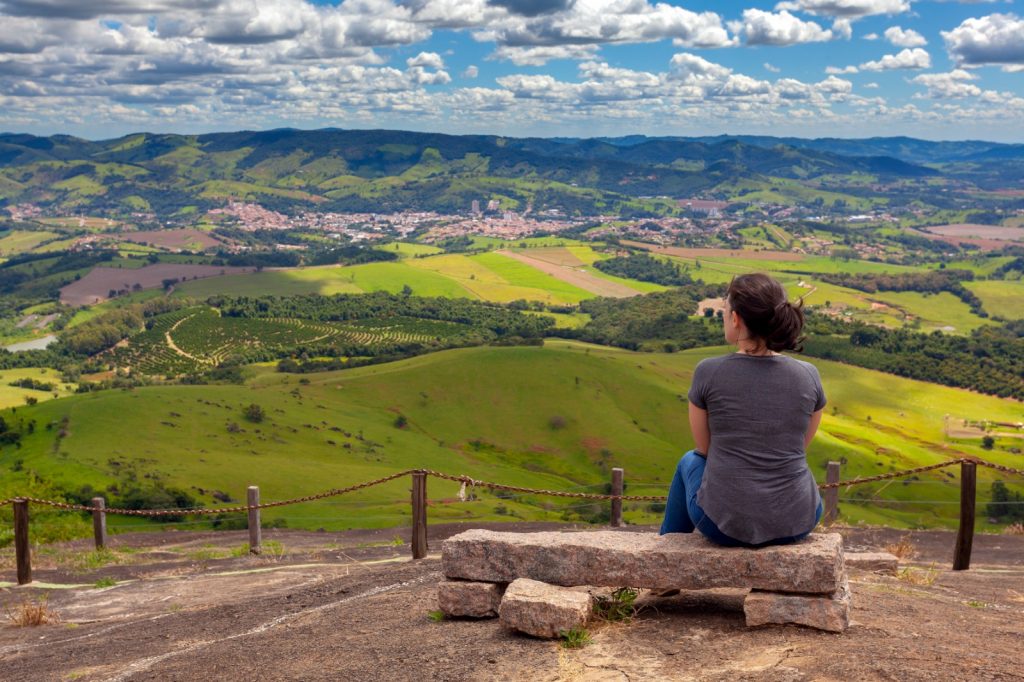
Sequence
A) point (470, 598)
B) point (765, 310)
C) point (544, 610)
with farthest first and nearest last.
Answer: point (470, 598) < point (544, 610) < point (765, 310)

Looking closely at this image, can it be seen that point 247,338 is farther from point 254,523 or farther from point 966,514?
point 966,514

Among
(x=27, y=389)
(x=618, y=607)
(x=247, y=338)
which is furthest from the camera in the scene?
(x=247, y=338)

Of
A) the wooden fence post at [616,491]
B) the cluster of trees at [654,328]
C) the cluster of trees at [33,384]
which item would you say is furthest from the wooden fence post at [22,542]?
the cluster of trees at [654,328]

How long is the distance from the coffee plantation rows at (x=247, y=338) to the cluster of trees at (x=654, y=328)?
2753 cm

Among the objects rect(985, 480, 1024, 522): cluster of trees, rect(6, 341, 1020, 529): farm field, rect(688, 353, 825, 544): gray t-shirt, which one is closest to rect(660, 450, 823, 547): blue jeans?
rect(688, 353, 825, 544): gray t-shirt

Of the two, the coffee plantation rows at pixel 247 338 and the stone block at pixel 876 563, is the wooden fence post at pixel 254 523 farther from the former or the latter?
the coffee plantation rows at pixel 247 338

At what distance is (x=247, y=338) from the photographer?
557ft

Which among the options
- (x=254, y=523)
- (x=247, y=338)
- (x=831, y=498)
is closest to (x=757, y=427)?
(x=831, y=498)

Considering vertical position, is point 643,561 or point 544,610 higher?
point 643,561

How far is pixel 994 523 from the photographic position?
69.9 metres

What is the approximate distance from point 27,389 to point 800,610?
136m

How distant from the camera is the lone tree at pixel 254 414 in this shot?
268 ft

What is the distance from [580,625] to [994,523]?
73.3m

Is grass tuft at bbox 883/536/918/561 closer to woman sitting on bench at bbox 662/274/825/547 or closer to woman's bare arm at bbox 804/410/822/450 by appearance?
woman's bare arm at bbox 804/410/822/450
